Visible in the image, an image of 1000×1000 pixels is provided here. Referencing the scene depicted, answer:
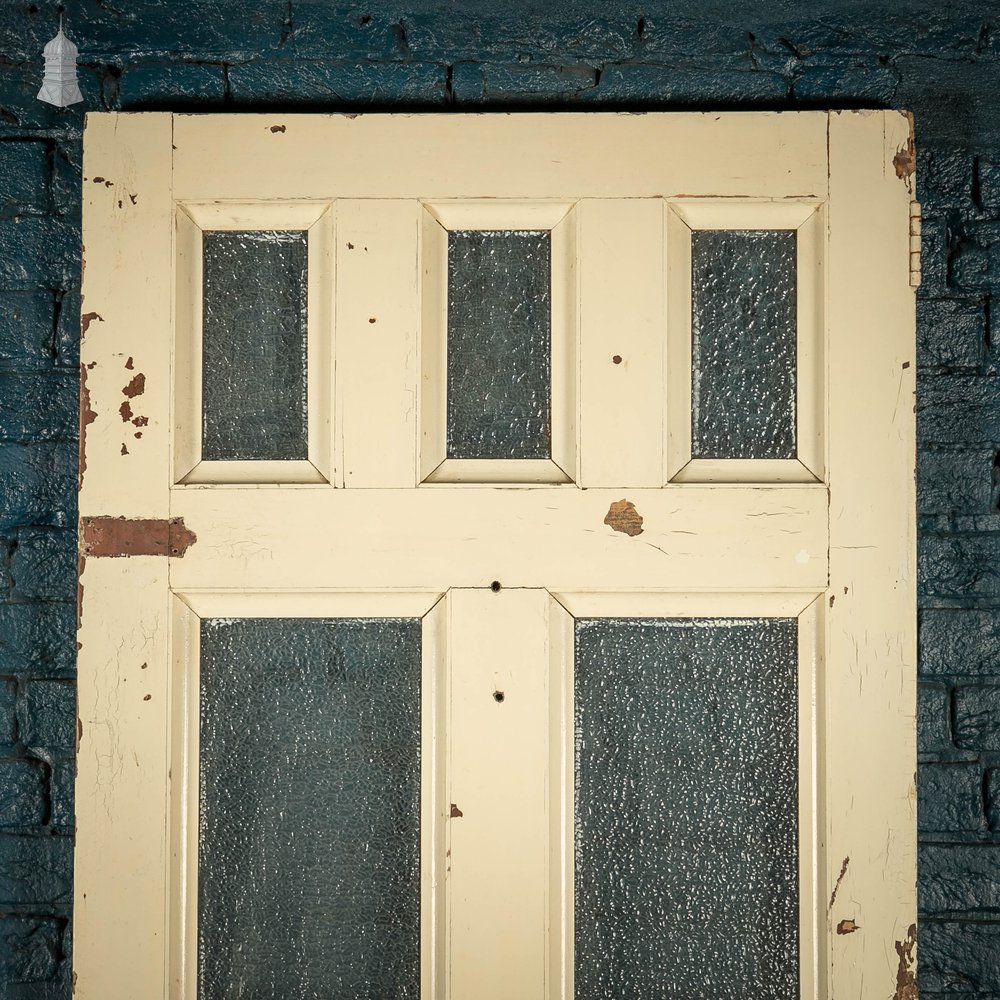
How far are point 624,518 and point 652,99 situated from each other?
66 centimetres

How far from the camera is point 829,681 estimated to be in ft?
3.97

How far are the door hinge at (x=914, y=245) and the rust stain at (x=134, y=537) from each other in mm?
1094

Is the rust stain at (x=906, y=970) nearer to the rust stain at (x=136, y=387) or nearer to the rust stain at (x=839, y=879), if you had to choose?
the rust stain at (x=839, y=879)

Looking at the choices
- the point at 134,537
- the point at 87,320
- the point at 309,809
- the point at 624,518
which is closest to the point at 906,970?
the point at 624,518

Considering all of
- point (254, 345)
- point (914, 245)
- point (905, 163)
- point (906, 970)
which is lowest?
point (906, 970)

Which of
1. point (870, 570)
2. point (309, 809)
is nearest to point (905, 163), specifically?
point (870, 570)

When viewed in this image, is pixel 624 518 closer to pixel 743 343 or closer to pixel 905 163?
pixel 743 343

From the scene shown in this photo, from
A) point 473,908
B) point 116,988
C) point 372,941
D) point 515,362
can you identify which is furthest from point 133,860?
point 515,362

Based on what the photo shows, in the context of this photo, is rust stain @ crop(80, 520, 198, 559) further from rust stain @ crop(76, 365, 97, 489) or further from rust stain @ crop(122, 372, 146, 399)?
rust stain @ crop(122, 372, 146, 399)

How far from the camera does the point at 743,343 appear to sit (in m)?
1.25

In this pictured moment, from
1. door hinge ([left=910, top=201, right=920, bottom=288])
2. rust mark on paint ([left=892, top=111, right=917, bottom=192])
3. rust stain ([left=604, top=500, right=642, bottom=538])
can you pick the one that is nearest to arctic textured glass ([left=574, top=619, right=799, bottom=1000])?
rust stain ([left=604, top=500, right=642, bottom=538])

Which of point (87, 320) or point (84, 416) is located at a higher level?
point (87, 320)

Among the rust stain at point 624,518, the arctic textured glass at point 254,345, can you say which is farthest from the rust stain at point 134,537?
the rust stain at point 624,518

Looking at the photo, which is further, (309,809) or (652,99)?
(652,99)
